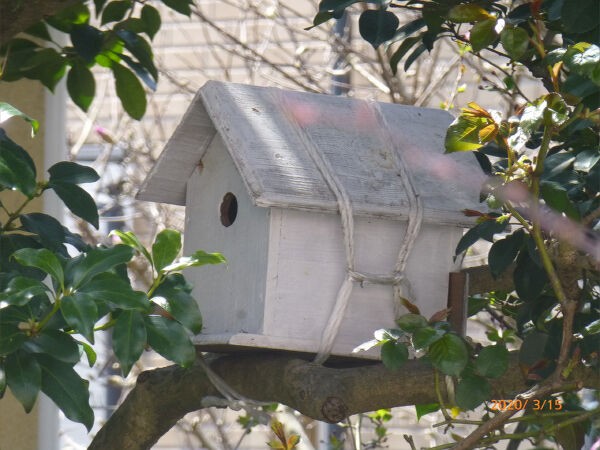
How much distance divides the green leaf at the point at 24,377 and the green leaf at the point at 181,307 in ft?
0.77

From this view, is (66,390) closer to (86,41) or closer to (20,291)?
(20,291)

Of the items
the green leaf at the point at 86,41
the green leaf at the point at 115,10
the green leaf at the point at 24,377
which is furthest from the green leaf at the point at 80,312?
the green leaf at the point at 115,10

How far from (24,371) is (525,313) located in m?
0.95

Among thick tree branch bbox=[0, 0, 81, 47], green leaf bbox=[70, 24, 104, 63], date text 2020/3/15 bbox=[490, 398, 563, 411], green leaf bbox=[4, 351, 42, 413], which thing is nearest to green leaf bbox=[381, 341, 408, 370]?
date text 2020/3/15 bbox=[490, 398, 563, 411]

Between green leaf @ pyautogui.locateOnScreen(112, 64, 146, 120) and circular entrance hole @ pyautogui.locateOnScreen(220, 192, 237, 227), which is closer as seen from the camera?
circular entrance hole @ pyautogui.locateOnScreen(220, 192, 237, 227)

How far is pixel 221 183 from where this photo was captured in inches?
86.8

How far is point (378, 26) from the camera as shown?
206 cm

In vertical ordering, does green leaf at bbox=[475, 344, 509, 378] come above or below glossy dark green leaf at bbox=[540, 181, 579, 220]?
below

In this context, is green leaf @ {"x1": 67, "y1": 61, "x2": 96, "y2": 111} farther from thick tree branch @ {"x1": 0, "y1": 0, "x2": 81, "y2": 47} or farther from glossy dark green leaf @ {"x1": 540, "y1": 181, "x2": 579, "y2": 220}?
glossy dark green leaf @ {"x1": 540, "y1": 181, "x2": 579, "y2": 220}

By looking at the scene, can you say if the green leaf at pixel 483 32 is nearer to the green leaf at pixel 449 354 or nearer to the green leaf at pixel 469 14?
the green leaf at pixel 469 14

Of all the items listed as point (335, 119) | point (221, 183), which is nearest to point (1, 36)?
point (221, 183)

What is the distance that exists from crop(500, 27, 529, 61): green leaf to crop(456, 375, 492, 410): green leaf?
0.53 meters

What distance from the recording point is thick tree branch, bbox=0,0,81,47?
7.68 ft

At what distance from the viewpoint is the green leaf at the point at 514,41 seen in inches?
64.7
